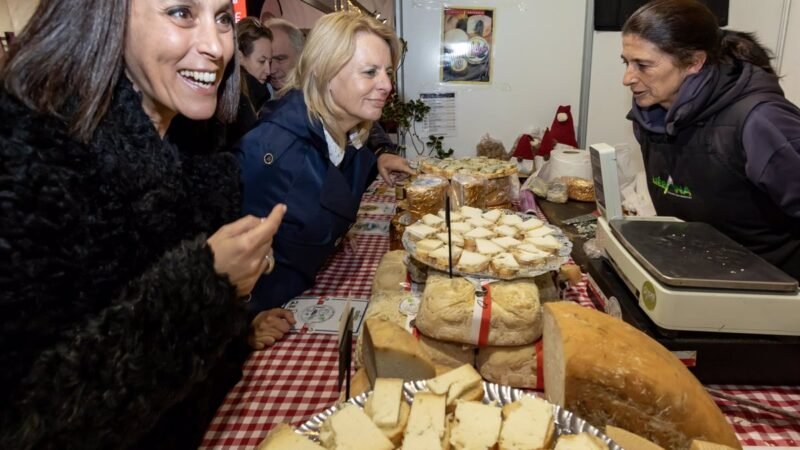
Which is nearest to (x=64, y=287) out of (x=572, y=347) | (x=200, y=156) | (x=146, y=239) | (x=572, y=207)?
(x=146, y=239)

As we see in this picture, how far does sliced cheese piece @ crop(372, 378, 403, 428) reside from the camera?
2.60 feet

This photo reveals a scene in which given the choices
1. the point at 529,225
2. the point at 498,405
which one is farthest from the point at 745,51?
the point at 498,405

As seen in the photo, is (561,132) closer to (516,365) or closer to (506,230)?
(506,230)

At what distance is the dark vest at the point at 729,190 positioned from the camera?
1644 millimetres

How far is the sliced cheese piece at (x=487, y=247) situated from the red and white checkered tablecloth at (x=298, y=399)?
37 centimetres

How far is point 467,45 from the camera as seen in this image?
147 inches

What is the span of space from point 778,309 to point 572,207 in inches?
60.1

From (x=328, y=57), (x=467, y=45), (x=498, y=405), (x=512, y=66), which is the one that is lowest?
(x=498, y=405)

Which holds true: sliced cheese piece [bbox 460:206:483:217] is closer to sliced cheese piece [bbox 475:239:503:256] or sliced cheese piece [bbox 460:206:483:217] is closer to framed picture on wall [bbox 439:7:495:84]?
sliced cheese piece [bbox 475:239:503:256]

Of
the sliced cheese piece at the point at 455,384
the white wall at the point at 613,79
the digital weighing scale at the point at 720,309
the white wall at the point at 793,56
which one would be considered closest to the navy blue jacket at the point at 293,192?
the sliced cheese piece at the point at 455,384

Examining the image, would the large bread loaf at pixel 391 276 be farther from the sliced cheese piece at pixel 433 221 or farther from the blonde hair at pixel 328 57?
the blonde hair at pixel 328 57

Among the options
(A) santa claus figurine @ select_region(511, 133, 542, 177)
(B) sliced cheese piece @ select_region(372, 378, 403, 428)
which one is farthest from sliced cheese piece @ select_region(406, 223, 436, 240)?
(A) santa claus figurine @ select_region(511, 133, 542, 177)

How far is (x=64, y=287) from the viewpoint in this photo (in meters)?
0.75

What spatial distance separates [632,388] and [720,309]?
13.4 inches
